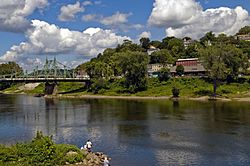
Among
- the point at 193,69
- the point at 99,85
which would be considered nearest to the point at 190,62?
the point at 193,69

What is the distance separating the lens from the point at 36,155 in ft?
106

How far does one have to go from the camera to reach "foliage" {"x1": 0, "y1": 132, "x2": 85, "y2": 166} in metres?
32.0

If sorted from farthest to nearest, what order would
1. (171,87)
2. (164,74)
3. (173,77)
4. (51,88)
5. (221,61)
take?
(51,88), (173,77), (164,74), (171,87), (221,61)

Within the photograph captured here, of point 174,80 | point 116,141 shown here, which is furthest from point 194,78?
point 116,141

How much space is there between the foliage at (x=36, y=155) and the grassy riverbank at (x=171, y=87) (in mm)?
76547

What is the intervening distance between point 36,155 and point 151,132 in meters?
23.9

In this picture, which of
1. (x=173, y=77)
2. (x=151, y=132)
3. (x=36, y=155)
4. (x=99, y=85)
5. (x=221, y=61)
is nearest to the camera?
(x=36, y=155)

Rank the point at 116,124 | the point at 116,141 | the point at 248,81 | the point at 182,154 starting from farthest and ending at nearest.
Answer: the point at 248,81 → the point at 116,124 → the point at 116,141 → the point at 182,154

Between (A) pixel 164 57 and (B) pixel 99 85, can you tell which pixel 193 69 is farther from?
(B) pixel 99 85

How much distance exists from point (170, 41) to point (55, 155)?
15803 cm

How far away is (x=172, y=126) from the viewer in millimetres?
58531

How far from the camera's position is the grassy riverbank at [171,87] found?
4252 inches

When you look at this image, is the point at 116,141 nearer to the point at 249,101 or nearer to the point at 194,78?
the point at 249,101

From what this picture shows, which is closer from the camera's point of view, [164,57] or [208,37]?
[164,57]
